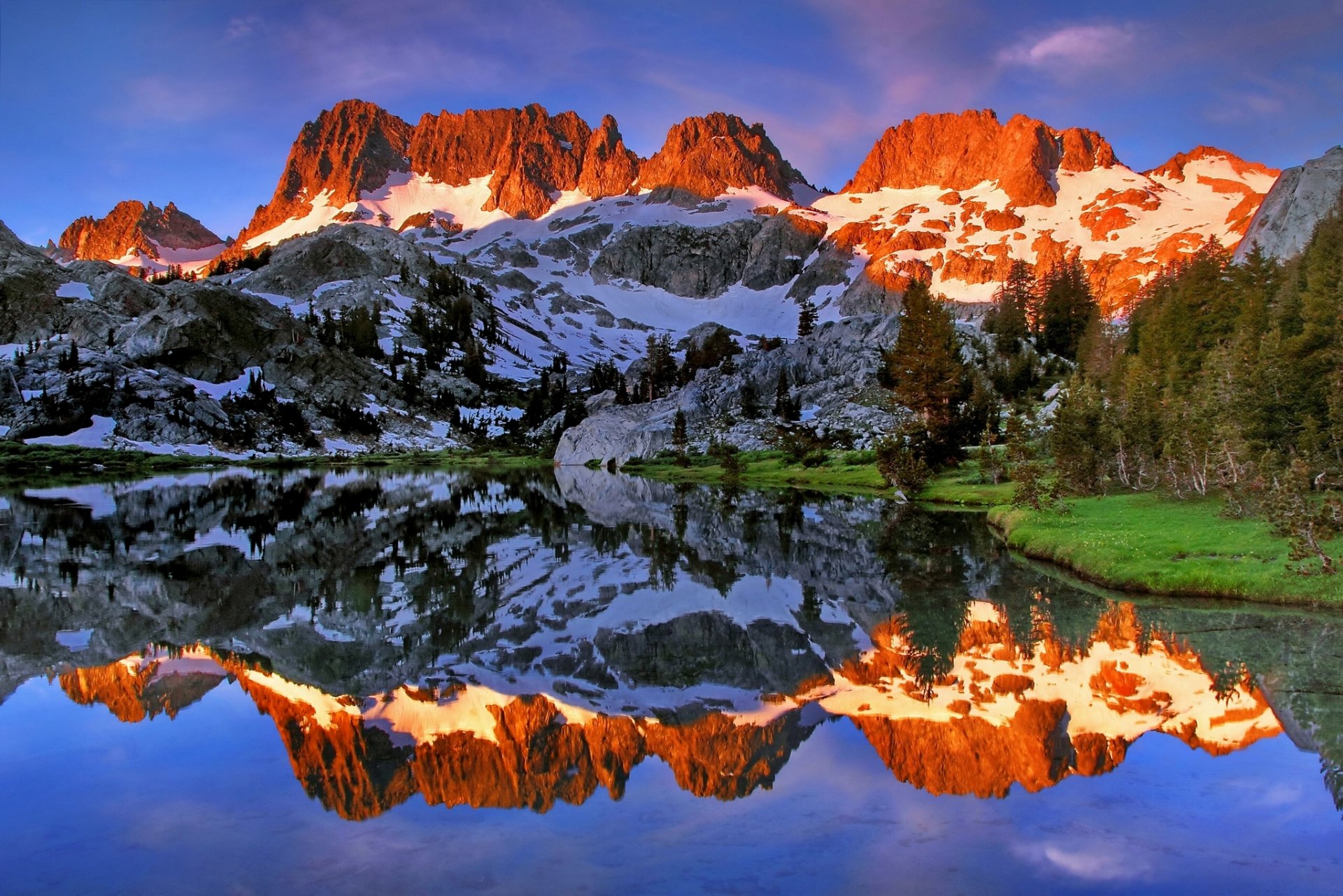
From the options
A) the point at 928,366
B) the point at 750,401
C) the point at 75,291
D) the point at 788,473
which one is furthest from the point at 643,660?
the point at 75,291

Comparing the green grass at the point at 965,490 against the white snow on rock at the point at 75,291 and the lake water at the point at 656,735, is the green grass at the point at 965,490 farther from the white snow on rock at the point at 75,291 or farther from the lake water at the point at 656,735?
the white snow on rock at the point at 75,291

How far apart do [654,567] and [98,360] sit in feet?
418

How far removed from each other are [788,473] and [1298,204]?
6961 cm

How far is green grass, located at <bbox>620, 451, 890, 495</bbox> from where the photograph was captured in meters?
62.1

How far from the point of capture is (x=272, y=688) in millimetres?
14961

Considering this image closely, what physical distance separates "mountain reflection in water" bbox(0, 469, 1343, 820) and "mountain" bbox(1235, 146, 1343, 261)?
8401 cm

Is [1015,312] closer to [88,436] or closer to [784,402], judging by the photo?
[784,402]

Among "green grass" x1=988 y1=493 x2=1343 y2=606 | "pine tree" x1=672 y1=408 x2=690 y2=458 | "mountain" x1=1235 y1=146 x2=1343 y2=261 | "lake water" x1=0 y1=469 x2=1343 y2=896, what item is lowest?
"lake water" x1=0 y1=469 x2=1343 y2=896

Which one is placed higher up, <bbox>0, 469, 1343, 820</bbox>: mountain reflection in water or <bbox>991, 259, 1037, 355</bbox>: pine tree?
<bbox>991, 259, 1037, 355</bbox>: pine tree

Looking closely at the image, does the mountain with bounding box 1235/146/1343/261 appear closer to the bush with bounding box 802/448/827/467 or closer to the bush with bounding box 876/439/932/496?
the bush with bounding box 802/448/827/467

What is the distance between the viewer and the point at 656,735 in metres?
12.8

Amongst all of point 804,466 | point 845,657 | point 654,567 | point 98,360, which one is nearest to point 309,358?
point 98,360

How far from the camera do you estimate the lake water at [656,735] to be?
349 inches

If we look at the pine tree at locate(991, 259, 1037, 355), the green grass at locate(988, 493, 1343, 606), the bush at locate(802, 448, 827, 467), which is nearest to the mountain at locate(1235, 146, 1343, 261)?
the pine tree at locate(991, 259, 1037, 355)
